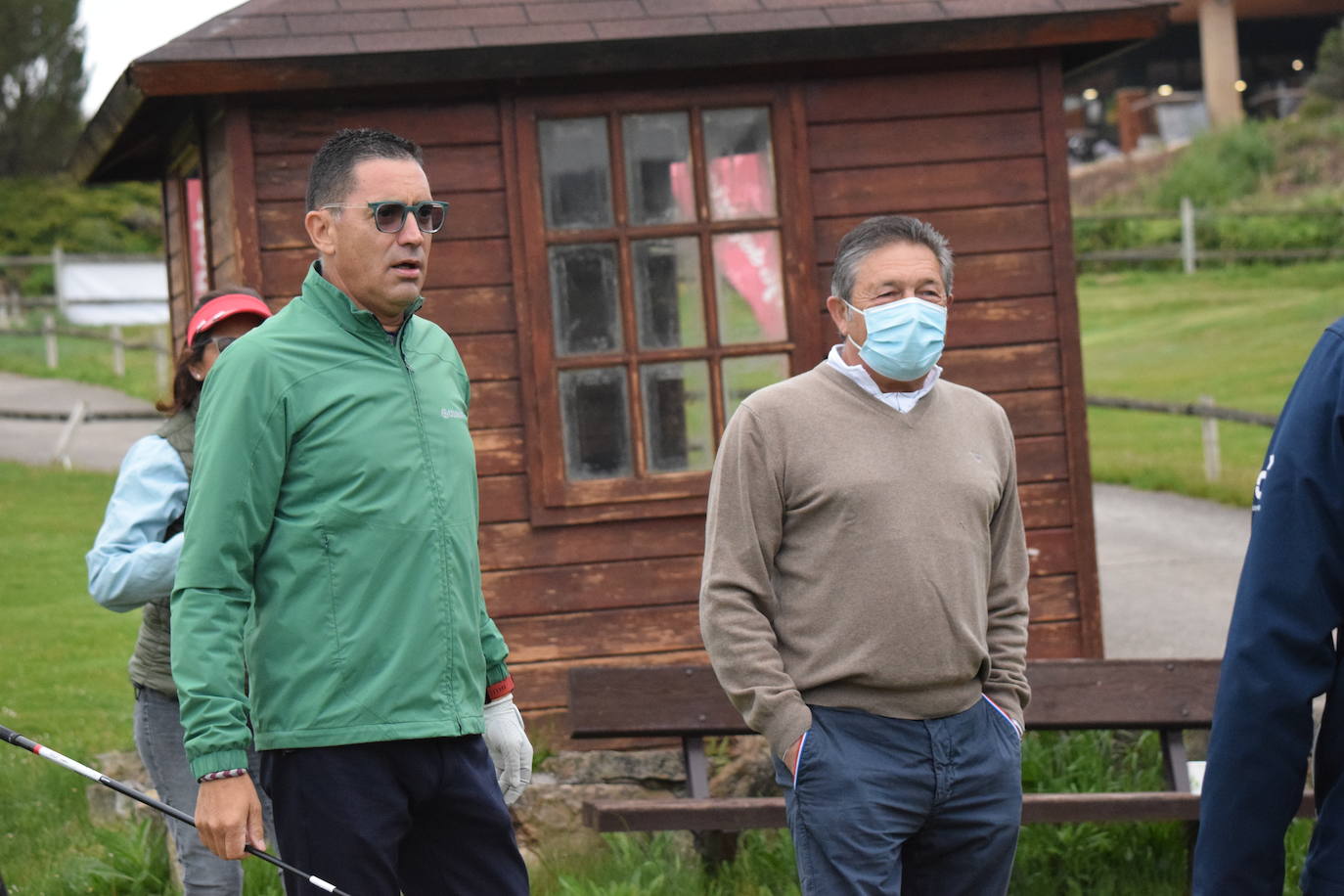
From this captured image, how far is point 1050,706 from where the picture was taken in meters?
5.74

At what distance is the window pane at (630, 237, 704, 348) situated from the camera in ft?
22.0

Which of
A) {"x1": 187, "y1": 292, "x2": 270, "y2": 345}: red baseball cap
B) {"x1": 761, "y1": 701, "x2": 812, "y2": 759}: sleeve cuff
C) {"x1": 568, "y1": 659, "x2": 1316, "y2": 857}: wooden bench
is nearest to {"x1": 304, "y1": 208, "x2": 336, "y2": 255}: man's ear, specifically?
{"x1": 187, "y1": 292, "x2": 270, "y2": 345}: red baseball cap

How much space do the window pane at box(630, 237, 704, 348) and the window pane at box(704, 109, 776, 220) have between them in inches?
8.6

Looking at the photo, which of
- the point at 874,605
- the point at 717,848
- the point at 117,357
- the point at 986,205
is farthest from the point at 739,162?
the point at 117,357

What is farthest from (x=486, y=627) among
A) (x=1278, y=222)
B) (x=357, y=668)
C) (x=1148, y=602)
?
(x=1278, y=222)

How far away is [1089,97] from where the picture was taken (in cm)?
4209

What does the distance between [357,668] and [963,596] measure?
4.20 feet

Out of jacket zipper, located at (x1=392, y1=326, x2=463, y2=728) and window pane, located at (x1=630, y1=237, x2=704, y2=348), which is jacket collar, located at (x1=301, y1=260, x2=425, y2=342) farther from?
window pane, located at (x1=630, y1=237, x2=704, y2=348)

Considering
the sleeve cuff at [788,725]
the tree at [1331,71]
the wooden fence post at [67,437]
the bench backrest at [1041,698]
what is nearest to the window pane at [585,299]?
the bench backrest at [1041,698]

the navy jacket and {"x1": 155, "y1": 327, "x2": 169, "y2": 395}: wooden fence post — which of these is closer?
the navy jacket

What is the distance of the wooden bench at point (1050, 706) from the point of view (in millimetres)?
5617

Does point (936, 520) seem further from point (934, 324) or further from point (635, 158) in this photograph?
point (635, 158)

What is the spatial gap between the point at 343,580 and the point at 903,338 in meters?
1.28

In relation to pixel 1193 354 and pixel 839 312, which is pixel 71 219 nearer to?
pixel 1193 354
